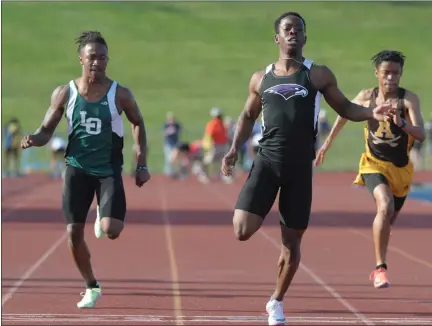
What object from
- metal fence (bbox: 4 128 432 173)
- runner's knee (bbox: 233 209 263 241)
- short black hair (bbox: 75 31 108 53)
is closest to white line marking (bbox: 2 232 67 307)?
short black hair (bbox: 75 31 108 53)

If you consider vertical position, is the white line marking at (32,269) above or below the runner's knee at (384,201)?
below

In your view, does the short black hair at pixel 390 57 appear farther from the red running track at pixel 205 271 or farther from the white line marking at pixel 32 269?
the white line marking at pixel 32 269

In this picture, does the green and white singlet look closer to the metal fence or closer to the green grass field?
the metal fence

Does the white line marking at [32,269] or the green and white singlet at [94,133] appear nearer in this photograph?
the green and white singlet at [94,133]

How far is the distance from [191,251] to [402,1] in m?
58.5

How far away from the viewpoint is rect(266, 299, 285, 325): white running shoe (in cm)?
844

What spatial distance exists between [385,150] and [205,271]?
2688mm

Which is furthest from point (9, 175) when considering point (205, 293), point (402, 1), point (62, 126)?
point (402, 1)

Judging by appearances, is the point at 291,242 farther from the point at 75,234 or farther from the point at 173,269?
the point at 173,269

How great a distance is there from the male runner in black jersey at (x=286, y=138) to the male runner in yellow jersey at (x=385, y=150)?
1711 millimetres

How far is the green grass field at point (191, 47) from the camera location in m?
59.5

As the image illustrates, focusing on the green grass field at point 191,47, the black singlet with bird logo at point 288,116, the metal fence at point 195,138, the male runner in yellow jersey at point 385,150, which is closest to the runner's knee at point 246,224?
the black singlet with bird logo at point 288,116

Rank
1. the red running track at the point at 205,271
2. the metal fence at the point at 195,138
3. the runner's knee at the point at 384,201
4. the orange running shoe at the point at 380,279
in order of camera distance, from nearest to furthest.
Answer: the red running track at the point at 205,271 < the orange running shoe at the point at 380,279 < the runner's knee at the point at 384,201 < the metal fence at the point at 195,138

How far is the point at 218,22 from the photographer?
69.9 metres
